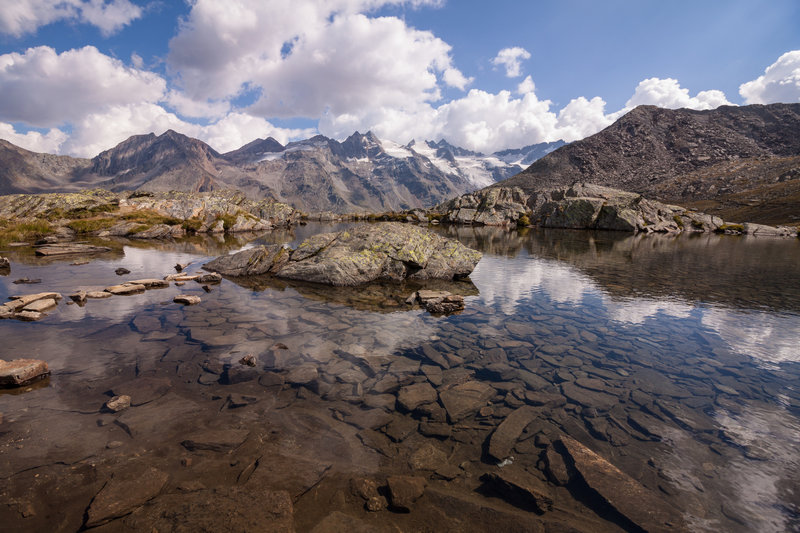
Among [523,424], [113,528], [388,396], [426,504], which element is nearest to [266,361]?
[388,396]

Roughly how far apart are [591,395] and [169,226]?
69.7 meters

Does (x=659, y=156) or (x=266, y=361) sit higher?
(x=659, y=156)

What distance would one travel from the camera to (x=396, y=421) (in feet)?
26.2

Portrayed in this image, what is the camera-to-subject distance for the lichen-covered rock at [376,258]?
2231cm

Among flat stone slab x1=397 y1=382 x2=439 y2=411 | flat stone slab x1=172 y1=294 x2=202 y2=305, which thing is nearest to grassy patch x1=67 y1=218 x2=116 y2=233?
flat stone slab x1=172 y1=294 x2=202 y2=305

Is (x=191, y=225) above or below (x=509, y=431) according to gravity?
above

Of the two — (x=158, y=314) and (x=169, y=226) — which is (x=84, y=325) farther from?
(x=169, y=226)

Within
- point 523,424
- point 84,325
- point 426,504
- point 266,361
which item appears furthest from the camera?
point 84,325

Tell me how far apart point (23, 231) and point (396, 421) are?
2425 inches

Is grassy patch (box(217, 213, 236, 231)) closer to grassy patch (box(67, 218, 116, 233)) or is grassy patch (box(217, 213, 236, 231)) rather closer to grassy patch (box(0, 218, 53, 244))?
grassy patch (box(67, 218, 116, 233))

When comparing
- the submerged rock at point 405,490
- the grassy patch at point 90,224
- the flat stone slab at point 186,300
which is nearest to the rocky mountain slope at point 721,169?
the submerged rock at point 405,490

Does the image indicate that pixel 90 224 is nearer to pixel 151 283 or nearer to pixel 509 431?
pixel 151 283

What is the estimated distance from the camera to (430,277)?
973 inches

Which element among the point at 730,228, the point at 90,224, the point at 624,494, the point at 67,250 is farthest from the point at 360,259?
the point at 730,228
